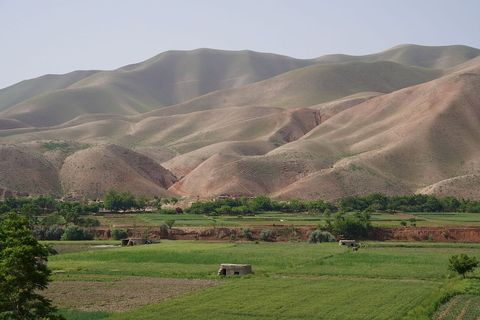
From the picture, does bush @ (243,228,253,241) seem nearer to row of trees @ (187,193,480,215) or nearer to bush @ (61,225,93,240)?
bush @ (61,225,93,240)

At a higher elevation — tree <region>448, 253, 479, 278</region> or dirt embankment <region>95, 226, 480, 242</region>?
tree <region>448, 253, 479, 278</region>

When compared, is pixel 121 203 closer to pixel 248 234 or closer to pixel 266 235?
pixel 248 234

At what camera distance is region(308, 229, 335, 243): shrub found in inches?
3063

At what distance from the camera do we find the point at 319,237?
7794 centimetres

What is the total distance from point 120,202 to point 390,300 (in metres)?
80.3

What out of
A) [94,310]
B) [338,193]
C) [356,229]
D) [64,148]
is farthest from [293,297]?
[64,148]

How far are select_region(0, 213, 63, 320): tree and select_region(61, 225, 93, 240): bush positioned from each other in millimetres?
55718

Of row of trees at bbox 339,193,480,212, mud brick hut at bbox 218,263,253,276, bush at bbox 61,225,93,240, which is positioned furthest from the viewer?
row of trees at bbox 339,193,480,212

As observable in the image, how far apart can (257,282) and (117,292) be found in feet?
29.8

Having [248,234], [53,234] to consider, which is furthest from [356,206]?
[53,234]

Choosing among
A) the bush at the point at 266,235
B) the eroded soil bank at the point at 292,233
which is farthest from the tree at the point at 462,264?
the bush at the point at 266,235

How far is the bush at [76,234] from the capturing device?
8238cm

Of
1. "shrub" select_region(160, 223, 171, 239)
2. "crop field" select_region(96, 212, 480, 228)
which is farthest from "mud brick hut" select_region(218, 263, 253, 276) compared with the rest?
"crop field" select_region(96, 212, 480, 228)

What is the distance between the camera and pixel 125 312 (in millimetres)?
35094
